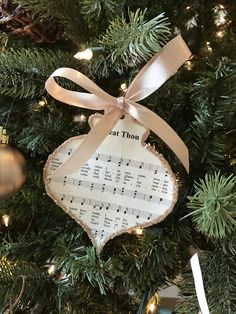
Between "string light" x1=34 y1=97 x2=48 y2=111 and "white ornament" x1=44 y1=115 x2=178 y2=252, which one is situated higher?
"string light" x1=34 y1=97 x2=48 y2=111

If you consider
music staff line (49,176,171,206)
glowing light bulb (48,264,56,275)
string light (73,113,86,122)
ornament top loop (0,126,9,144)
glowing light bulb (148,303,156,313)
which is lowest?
glowing light bulb (148,303,156,313)

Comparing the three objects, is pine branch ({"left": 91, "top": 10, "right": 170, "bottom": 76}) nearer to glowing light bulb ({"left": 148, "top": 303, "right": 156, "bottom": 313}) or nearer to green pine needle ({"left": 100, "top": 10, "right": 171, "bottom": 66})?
green pine needle ({"left": 100, "top": 10, "right": 171, "bottom": 66})

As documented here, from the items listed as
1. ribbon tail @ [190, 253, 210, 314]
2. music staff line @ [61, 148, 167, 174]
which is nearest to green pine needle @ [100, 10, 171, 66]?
music staff line @ [61, 148, 167, 174]

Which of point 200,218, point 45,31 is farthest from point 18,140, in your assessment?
point 200,218

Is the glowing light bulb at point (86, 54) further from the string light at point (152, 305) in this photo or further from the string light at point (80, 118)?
the string light at point (152, 305)

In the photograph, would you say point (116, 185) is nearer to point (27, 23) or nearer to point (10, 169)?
point (10, 169)

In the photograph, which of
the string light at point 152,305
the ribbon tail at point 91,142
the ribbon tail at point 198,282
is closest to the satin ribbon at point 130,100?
the ribbon tail at point 91,142

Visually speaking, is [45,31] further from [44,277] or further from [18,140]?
[44,277]
